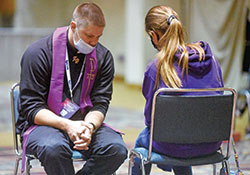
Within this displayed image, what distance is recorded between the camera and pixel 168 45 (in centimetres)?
247

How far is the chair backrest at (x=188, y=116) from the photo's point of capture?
2357 mm

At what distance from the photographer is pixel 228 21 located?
572cm

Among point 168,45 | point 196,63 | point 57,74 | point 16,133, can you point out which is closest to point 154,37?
point 168,45

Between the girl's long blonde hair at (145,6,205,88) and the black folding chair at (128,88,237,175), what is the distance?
0.08 m

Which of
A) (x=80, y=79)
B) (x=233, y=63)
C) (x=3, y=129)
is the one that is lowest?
(x=3, y=129)

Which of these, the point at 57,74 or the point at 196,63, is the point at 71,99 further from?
the point at 196,63

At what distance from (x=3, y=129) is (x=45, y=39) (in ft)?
10.5

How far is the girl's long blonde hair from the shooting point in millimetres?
2422

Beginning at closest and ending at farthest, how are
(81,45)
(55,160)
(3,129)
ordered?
1. (55,160)
2. (81,45)
3. (3,129)

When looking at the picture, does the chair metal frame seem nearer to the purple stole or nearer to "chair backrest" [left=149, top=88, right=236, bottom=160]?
the purple stole

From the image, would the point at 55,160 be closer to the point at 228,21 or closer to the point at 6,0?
the point at 228,21

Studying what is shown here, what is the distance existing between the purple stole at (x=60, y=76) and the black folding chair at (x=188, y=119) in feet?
1.57

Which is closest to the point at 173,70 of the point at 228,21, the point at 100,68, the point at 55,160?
the point at 100,68

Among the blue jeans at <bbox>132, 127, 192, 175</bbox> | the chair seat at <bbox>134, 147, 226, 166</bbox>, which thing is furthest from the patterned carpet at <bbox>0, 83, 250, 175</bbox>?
the chair seat at <bbox>134, 147, 226, 166</bbox>
